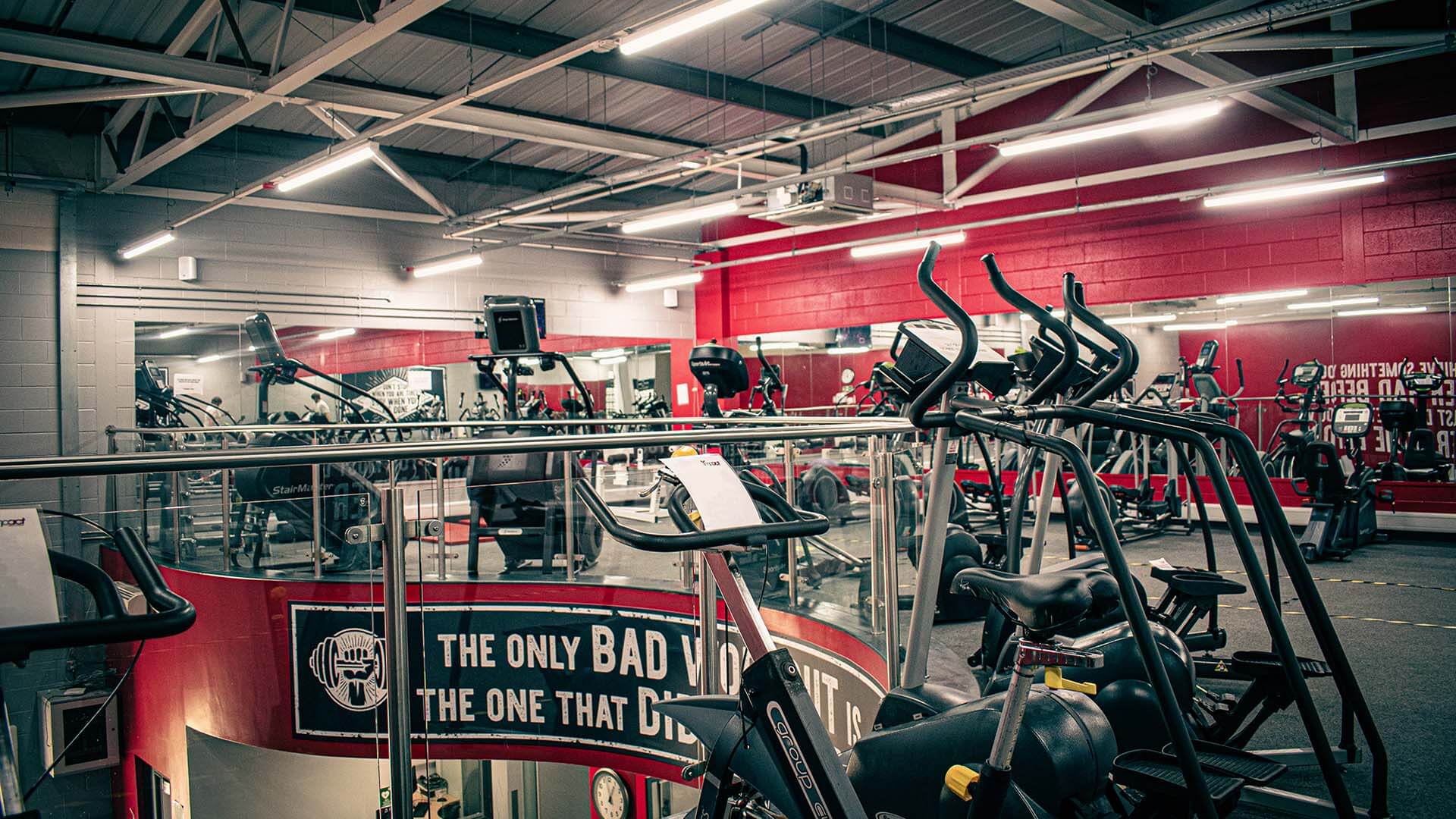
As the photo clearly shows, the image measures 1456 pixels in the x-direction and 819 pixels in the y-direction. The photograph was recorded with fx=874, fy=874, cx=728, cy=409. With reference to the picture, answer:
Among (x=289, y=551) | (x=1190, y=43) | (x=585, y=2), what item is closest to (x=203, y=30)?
(x=585, y=2)

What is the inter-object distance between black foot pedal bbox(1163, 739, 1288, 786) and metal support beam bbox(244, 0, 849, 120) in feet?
18.5

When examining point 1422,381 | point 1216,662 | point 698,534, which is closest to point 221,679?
point 698,534

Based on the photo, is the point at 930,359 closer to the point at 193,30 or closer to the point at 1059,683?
the point at 1059,683

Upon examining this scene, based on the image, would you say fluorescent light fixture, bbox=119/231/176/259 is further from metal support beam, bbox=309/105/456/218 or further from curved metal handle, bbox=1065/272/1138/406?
curved metal handle, bbox=1065/272/1138/406

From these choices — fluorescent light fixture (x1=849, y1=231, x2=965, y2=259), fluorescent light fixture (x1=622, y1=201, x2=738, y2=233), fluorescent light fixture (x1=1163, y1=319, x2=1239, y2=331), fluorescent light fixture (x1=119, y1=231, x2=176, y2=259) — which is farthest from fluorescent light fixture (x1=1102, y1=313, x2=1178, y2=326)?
fluorescent light fixture (x1=119, y1=231, x2=176, y2=259)

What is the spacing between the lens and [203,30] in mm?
6871

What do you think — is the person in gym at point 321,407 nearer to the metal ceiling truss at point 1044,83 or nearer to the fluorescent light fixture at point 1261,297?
the metal ceiling truss at point 1044,83

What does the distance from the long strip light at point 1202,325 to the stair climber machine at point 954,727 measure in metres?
8.55

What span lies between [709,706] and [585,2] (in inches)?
268

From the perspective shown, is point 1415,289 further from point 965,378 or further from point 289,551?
point 289,551

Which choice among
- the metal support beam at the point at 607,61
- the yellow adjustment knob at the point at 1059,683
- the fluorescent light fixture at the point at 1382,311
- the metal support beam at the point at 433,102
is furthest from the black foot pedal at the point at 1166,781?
the fluorescent light fixture at the point at 1382,311

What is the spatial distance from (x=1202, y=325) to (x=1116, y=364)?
819 cm

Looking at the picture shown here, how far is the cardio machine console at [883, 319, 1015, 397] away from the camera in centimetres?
218

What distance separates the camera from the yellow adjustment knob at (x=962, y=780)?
1.58m
